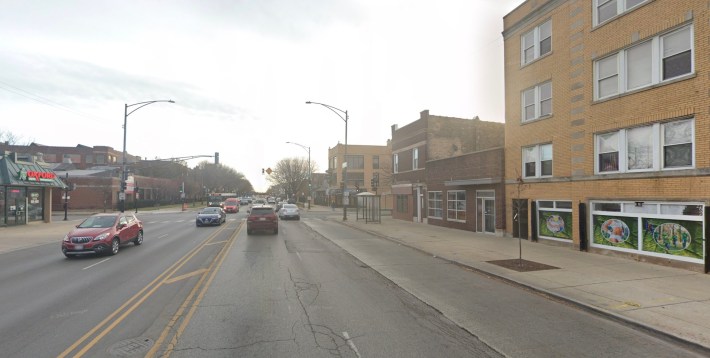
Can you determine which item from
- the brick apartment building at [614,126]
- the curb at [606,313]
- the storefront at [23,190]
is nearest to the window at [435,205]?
the brick apartment building at [614,126]

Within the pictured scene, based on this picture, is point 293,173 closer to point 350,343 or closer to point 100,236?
point 100,236

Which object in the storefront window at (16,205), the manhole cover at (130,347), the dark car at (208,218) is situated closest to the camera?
the manhole cover at (130,347)

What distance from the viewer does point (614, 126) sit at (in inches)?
543

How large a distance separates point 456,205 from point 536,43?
1018 cm

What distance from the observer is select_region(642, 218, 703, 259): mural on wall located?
36.2ft

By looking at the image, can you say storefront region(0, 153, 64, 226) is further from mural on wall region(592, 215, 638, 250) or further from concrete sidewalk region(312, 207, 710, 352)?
mural on wall region(592, 215, 638, 250)

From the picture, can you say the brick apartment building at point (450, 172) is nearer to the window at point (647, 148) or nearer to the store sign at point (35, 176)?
the window at point (647, 148)

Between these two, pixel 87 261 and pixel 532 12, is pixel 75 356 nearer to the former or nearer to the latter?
pixel 87 261

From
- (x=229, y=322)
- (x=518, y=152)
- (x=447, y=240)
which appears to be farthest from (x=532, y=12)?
(x=229, y=322)

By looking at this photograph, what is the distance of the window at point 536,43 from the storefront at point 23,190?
3172cm

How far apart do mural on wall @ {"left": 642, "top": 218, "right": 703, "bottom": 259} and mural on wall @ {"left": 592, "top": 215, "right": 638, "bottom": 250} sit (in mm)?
412

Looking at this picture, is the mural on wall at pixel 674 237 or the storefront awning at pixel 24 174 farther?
the storefront awning at pixel 24 174

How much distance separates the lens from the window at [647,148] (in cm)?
1168

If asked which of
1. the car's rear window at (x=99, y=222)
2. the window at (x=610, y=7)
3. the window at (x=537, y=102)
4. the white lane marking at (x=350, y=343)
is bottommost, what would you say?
the white lane marking at (x=350, y=343)
